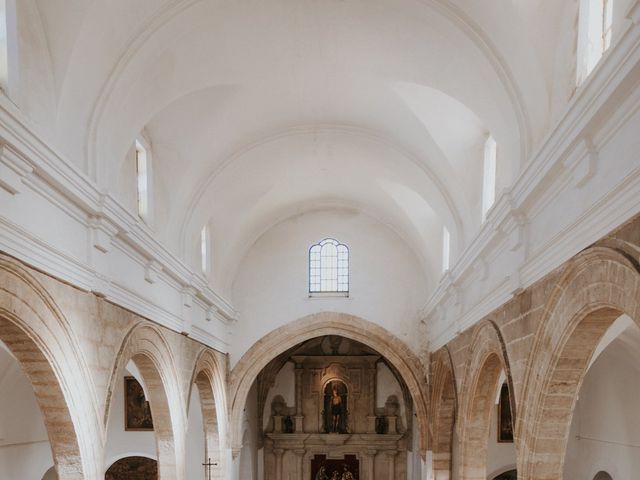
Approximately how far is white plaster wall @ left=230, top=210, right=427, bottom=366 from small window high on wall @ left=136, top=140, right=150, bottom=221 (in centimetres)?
745

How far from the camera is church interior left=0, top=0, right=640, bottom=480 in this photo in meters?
5.80

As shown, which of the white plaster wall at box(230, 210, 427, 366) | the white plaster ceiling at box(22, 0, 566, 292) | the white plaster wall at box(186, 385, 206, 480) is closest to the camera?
the white plaster ceiling at box(22, 0, 566, 292)

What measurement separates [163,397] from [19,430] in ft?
16.6

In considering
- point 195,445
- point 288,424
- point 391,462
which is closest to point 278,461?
point 288,424

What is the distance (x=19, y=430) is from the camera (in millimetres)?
14156

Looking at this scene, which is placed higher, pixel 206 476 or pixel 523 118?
pixel 523 118

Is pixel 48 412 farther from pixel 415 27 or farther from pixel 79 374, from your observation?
pixel 415 27

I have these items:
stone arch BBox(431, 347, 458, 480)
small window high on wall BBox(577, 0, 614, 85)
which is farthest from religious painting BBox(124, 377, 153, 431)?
small window high on wall BBox(577, 0, 614, 85)

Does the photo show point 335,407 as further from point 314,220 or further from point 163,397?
point 163,397

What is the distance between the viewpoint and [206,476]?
15.6 metres

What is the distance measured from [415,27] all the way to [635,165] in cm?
448

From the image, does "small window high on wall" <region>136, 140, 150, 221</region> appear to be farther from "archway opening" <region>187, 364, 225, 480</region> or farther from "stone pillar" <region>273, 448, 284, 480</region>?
"stone pillar" <region>273, 448, 284, 480</region>

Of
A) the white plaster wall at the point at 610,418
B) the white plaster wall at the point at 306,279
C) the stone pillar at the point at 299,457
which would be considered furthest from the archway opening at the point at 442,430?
the stone pillar at the point at 299,457

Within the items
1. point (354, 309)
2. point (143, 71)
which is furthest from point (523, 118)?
point (354, 309)
